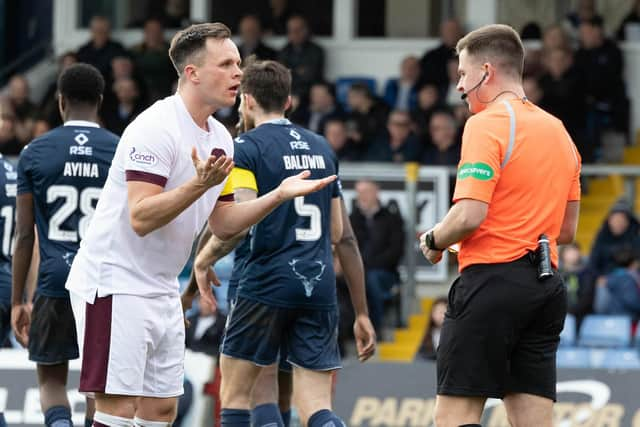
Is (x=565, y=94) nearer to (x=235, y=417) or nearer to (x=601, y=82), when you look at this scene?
(x=601, y=82)

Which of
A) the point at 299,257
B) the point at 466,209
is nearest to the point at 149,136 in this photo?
the point at 466,209

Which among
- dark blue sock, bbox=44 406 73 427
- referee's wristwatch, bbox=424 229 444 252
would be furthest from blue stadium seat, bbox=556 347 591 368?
referee's wristwatch, bbox=424 229 444 252

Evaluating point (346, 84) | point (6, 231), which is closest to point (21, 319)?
point (6, 231)

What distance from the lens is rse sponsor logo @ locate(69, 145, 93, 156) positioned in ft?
26.4

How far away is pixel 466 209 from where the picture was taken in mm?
6137

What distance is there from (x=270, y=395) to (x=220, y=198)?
6.02 ft

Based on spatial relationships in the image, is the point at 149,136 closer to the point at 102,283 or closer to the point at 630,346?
the point at 102,283

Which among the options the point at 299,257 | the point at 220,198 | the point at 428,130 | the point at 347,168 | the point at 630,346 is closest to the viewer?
the point at 220,198

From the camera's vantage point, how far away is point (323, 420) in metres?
7.54

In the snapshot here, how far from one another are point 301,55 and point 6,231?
10302 millimetres

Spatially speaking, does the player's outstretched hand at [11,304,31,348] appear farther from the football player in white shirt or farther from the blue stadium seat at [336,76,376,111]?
the blue stadium seat at [336,76,376,111]

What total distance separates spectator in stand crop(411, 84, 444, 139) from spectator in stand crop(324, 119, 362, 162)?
746mm

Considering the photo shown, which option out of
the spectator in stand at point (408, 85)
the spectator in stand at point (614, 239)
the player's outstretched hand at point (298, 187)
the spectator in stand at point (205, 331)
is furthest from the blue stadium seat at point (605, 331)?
the player's outstretched hand at point (298, 187)

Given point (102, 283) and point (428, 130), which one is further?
point (428, 130)
